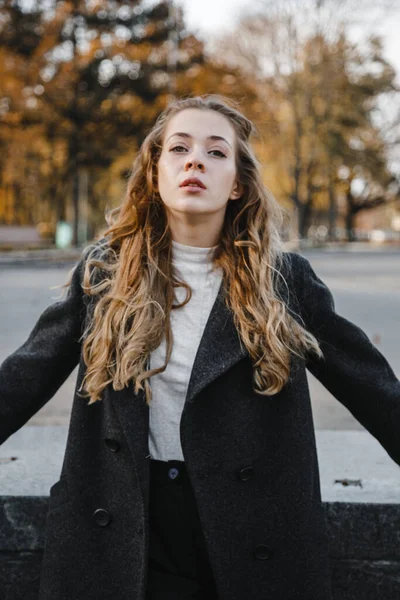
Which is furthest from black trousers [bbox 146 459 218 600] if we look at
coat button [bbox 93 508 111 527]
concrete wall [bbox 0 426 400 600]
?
concrete wall [bbox 0 426 400 600]

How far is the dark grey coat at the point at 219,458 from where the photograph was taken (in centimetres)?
203

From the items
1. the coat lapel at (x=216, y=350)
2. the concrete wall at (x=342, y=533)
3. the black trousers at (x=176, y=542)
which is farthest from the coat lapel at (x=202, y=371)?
the concrete wall at (x=342, y=533)

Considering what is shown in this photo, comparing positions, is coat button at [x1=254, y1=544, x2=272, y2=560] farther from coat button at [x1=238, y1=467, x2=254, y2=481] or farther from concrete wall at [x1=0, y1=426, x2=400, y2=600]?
concrete wall at [x1=0, y1=426, x2=400, y2=600]

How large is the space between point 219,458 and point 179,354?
0.94 ft

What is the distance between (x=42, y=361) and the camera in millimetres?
2199

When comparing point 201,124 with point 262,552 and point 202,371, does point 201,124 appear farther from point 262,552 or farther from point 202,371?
point 262,552

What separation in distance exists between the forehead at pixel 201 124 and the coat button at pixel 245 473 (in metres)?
0.87

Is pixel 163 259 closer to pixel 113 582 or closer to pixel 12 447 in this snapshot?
pixel 113 582

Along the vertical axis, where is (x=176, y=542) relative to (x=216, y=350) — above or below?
below

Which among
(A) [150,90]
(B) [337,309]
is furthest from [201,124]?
(A) [150,90]

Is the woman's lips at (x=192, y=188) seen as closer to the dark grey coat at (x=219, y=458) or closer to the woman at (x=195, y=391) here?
the woman at (x=195, y=391)

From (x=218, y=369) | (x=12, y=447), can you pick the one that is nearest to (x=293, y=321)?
(x=218, y=369)

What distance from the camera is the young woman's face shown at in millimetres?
2156

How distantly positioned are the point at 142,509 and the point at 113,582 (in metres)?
0.22
